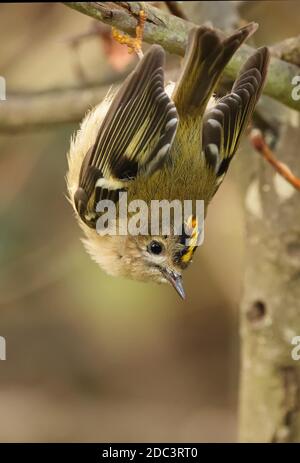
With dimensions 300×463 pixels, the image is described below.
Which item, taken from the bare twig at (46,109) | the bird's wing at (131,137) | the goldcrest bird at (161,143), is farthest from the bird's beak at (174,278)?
the bare twig at (46,109)

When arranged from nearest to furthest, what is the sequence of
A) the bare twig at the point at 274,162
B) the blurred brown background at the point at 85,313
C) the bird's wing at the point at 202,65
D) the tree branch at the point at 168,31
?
1. the tree branch at the point at 168,31
2. the bird's wing at the point at 202,65
3. the bare twig at the point at 274,162
4. the blurred brown background at the point at 85,313

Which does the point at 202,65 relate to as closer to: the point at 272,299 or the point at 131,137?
the point at 131,137

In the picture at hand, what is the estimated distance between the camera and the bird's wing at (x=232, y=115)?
89.6 inches

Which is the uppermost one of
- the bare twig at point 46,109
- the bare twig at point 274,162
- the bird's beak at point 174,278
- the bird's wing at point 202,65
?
the bare twig at point 46,109

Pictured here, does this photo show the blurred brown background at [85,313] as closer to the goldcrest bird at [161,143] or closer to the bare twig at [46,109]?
the bare twig at [46,109]

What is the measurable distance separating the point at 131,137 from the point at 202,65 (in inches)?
10.6

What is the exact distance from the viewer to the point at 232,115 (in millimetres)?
2426

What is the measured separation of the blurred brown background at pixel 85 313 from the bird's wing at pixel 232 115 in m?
1.20

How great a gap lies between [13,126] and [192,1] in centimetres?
69

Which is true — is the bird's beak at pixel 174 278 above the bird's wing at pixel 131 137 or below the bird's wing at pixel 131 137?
below

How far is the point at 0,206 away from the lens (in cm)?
422

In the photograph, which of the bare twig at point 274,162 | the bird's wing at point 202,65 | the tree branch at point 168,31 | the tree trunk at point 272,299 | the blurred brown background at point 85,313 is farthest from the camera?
the blurred brown background at point 85,313

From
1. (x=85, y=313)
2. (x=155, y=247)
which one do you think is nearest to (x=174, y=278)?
(x=155, y=247)

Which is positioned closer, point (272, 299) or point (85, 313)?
point (272, 299)
